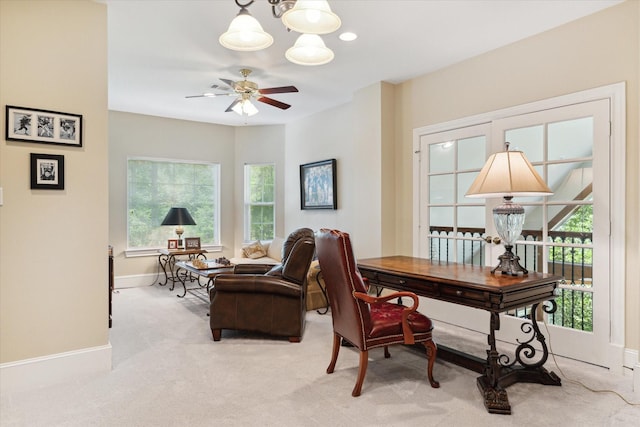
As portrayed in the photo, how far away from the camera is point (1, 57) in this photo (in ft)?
8.30

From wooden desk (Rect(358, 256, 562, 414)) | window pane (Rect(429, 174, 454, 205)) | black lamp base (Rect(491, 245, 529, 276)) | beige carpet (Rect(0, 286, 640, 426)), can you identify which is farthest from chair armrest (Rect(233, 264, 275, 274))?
black lamp base (Rect(491, 245, 529, 276))

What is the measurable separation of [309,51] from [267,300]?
2.19 meters

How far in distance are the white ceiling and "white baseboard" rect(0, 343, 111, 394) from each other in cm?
261

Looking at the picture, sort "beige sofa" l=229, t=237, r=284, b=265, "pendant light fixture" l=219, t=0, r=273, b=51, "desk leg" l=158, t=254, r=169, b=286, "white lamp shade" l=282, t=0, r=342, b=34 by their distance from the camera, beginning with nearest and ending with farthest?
"white lamp shade" l=282, t=0, r=342, b=34
"pendant light fixture" l=219, t=0, r=273, b=51
"beige sofa" l=229, t=237, r=284, b=265
"desk leg" l=158, t=254, r=169, b=286

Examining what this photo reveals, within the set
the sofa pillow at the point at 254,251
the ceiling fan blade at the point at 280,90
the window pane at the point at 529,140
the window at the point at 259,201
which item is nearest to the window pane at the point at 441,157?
the window pane at the point at 529,140

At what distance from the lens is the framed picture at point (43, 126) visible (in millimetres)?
2578

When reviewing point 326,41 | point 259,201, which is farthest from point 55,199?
point 259,201

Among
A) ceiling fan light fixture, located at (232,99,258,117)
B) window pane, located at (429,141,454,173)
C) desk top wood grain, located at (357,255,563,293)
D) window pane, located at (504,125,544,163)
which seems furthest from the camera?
ceiling fan light fixture, located at (232,99,258,117)

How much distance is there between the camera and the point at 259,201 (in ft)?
23.7

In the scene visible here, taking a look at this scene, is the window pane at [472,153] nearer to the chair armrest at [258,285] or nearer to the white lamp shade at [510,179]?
the white lamp shade at [510,179]

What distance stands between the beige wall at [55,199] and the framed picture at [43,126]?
0.05 m

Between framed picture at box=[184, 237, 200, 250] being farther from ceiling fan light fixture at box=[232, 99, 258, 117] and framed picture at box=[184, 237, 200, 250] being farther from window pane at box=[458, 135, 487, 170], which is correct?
window pane at box=[458, 135, 487, 170]

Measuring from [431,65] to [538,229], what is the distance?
2020 millimetres

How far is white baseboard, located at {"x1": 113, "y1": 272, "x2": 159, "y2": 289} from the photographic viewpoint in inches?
239
